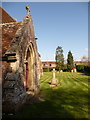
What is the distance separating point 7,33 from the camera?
27.9 ft

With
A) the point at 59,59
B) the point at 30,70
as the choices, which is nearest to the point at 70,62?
the point at 59,59

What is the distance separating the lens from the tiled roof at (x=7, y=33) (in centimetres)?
757

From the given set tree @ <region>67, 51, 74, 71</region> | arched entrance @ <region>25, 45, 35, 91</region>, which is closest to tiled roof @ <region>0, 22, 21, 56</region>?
arched entrance @ <region>25, 45, 35, 91</region>

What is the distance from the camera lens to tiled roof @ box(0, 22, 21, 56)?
24.8 ft


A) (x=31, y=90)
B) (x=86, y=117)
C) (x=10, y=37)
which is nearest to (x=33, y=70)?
(x=31, y=90)

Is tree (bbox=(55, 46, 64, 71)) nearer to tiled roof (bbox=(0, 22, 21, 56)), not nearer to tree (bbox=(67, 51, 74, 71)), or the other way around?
tree (bbox=(67, 51, 74, 71))

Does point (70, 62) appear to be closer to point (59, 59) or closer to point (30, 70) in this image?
point (59, 59)

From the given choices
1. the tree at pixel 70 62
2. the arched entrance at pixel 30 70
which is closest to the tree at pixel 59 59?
the tree at pixel 70 62

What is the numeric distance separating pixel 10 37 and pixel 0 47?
1185 millimetres

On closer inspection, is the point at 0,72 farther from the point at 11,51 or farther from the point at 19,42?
the point at 19,42

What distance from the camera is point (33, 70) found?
10.2 m

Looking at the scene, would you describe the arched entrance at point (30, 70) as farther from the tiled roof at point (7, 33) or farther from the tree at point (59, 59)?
the tree at point (59, 59)

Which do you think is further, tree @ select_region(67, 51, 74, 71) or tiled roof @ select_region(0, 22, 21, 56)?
tree @ select_region(67, 51, 74, 71)

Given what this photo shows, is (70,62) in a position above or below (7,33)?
below
